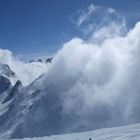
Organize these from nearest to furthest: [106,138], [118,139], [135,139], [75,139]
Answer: [135,139], [118,139], [106,138], [75,139]

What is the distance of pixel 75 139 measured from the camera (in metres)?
55.9

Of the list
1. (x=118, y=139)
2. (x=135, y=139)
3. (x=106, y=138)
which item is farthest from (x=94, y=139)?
(x=135, y=139)

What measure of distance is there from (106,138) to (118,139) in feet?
12.3

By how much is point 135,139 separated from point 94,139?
9.33 meters

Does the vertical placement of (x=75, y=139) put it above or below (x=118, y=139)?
above

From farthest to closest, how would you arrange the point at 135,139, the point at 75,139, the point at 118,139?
the point at 75,139
the point at 118,139
the point at 135,139

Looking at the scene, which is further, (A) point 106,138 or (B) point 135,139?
(A) point 106,138

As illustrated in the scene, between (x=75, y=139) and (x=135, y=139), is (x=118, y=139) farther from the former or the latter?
(x=75, y=139)

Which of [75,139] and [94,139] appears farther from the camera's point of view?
[75,139]

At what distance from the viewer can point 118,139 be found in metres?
47.7

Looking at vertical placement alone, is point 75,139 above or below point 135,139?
above

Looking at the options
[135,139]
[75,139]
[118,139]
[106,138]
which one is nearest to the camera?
[135,139]

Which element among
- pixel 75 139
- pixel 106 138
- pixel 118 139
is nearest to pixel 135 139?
pixel 118 139

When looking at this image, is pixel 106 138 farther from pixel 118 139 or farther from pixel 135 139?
pixel 135 139
